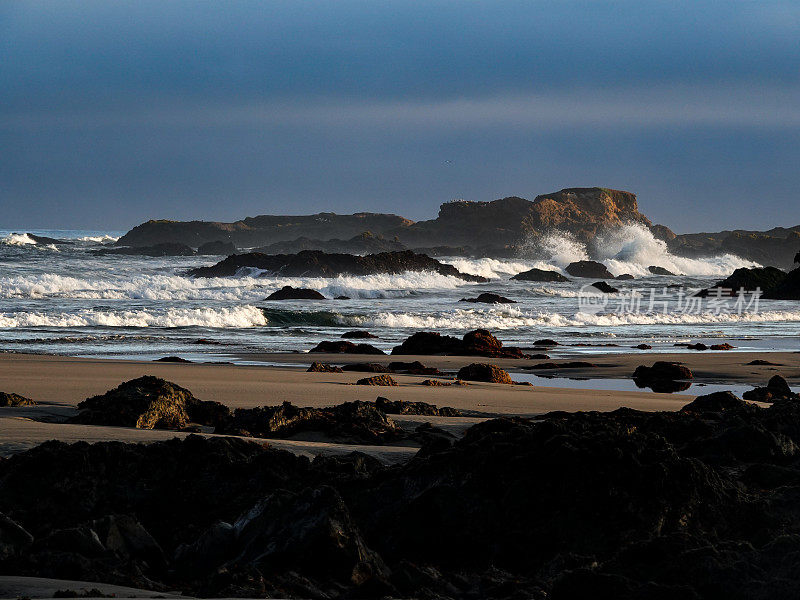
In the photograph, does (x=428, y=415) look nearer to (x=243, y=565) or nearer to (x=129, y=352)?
(x=243, y=565)

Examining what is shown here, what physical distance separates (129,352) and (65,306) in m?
10.3

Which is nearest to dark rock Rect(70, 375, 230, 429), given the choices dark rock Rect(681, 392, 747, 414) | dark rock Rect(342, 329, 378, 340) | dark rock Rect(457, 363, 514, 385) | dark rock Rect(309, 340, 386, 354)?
dark rock Rect(681, 392, 747, 414)

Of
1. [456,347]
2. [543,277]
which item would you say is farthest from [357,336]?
[543,277]

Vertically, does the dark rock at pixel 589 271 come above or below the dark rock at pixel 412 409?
above

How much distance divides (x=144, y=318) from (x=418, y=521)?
58.1ft

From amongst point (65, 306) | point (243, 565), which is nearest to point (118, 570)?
point (243, 565)

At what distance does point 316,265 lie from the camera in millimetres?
44344

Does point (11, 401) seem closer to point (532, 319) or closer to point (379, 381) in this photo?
point (379, 381)

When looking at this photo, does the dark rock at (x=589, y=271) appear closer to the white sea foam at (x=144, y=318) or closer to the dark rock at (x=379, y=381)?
the white sea foam at (x=144, y=318)

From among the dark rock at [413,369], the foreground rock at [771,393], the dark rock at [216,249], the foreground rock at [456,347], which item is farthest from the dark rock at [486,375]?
the dark rock at [216,249]

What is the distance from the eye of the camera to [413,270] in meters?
46.7

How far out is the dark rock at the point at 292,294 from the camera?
28.8m

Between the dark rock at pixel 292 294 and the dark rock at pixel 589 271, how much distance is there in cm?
3489

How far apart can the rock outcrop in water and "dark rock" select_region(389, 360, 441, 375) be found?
7659 mm
